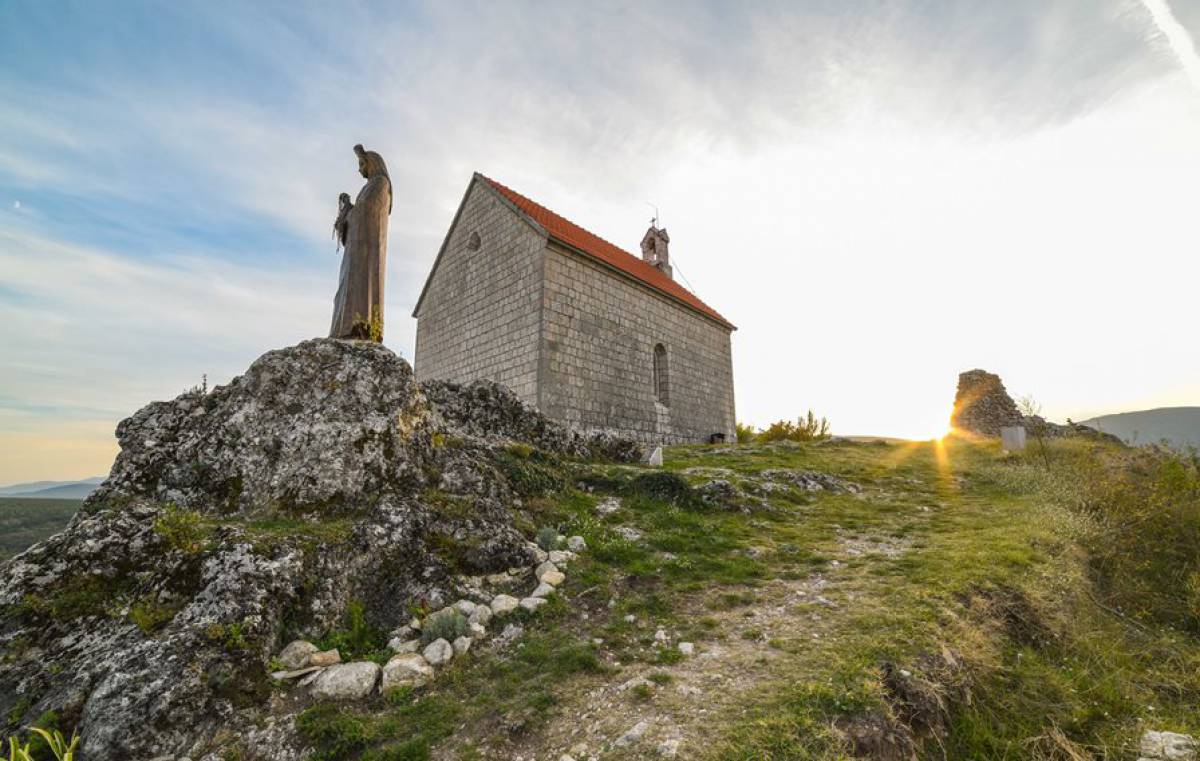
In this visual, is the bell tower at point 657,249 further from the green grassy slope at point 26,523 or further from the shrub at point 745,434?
the green grassy slope at point 26,523

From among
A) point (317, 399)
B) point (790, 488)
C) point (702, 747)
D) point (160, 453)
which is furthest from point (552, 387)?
point (702, 747)

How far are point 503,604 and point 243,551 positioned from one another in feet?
7.86

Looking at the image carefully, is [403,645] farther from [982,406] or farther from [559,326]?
[982,406]

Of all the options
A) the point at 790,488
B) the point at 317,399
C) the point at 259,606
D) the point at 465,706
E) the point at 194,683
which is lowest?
the point at 465,706

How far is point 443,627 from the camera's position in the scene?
187 inches

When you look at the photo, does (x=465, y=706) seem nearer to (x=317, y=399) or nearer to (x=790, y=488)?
(x=317, y=399)

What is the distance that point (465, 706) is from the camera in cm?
389

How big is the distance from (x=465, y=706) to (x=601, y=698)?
39.9 inches

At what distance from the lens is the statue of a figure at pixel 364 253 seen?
816 cm

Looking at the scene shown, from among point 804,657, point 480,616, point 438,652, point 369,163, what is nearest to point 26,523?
point 369,163

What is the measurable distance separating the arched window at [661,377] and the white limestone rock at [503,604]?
14.2 metres

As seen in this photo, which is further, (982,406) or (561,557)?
(982,406)

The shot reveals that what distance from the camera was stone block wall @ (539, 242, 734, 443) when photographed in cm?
1534

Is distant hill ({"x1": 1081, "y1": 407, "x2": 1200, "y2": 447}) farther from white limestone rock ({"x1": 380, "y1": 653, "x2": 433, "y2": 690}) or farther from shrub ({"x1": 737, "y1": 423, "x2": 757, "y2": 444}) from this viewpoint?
white limestone rock ({"x1": 380, "y1": 653, "x2": 433, "y2": 690})
